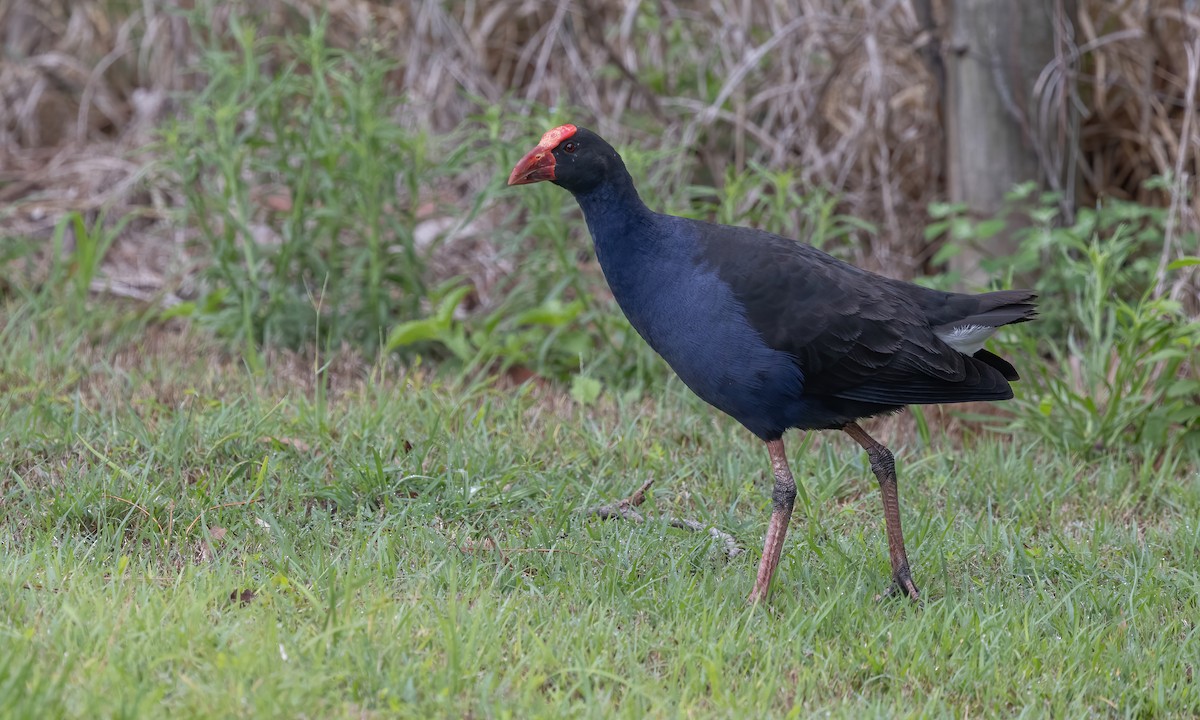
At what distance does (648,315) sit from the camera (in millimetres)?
3242

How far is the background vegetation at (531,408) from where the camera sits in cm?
263

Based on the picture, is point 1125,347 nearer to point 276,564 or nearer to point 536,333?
point 536,333

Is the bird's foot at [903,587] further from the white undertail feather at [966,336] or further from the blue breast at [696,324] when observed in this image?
the white undertail feather at [966,336]

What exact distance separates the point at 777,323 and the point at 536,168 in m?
0.79

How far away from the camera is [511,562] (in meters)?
3.19

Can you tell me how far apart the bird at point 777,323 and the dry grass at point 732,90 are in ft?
5.13

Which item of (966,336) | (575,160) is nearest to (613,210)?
(575,160)

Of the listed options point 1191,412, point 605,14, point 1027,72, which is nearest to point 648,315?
point 1191,412

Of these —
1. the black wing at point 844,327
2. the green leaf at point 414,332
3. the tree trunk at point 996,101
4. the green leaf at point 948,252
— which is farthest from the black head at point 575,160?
the tree trunk at point 996,101

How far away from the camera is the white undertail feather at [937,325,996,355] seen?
3.30 m

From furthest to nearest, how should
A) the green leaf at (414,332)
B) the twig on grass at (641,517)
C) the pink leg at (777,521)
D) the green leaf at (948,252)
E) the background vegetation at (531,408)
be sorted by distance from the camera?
1. the green leaf at (948,252)
2. the green leaf at (414,332)
3. the twig on grass at (641,517)
4. the pink leg at (777,521)
5. the background vegetation at (531,408)

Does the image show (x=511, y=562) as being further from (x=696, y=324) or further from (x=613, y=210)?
(x=613, y=210)

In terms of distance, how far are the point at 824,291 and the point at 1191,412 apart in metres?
1.75

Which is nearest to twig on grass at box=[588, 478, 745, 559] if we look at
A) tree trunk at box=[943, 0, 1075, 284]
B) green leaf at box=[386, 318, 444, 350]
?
green leaf at box=[386, 318, 444, 350]
